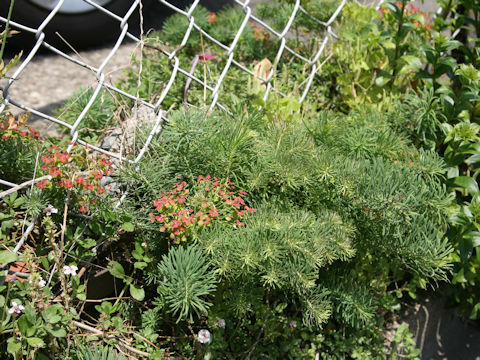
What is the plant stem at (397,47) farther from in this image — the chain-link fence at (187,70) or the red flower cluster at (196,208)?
the red flower cluster at (196,208)

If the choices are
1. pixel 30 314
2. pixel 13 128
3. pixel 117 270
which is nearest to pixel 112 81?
pixel 13 128

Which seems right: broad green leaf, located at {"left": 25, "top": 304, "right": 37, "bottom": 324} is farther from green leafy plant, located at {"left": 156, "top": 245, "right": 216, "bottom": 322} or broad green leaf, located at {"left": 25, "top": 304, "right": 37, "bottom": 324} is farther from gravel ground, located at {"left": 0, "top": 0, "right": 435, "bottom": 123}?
gravel ground, located at {"left": 0, "top": 0, "right": 435, "bottom": 123}

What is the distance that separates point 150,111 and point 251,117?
55 centimetres

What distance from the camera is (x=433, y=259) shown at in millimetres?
1651

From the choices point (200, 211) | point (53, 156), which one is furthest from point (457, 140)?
point (53, 156)

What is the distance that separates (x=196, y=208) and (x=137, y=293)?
35 cm

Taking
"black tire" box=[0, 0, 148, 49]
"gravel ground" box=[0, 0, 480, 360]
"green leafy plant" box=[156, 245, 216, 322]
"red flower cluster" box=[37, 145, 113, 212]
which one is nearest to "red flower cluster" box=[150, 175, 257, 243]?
"green leafy plant" box=[156, 245, 216, 322]

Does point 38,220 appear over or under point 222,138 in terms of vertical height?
under

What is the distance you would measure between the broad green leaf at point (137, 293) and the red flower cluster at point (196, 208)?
22cm

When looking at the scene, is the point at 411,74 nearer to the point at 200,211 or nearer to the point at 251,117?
the point at 251,117

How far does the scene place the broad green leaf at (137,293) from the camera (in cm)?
171

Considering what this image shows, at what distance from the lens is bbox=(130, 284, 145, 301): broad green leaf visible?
1.71 m

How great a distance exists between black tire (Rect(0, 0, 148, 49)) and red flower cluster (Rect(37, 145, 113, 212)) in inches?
56.1

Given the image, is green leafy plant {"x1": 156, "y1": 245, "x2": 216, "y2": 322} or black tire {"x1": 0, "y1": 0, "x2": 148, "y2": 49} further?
black tire {"x1": 0, "y1": 0, "x2": 148, "y2": 49}
